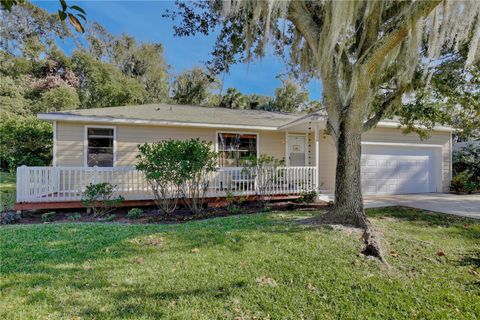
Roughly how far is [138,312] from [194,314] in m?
0.51

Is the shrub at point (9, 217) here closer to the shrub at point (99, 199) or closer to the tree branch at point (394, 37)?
the shrub at point (99, 199)

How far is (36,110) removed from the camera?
1941 centimetres

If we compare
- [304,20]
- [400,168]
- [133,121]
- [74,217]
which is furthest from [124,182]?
[400,168]

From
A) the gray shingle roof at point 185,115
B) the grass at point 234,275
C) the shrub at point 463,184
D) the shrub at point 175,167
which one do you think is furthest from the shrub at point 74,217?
the shrub at point 463,184

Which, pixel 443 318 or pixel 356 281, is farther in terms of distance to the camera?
pixel 356 281

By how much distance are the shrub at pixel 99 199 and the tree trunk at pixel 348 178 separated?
5477mm

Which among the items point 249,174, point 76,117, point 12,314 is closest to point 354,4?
point 12,314

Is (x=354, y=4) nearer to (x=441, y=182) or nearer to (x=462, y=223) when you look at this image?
(x=462, y=223)

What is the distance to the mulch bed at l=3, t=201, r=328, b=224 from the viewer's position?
661 cm

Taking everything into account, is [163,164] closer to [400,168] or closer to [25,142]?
[400,168]

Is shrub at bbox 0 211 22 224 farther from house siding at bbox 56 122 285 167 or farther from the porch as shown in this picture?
house siding at bbox 56 122 285 167

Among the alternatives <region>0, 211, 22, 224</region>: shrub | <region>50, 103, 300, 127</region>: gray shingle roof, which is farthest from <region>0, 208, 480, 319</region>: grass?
<region>50, 103, 300, 127</region>: gray shingle roof

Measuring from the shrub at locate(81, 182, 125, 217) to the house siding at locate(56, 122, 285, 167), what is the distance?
6.82ft

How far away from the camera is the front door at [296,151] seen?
1128 centimetres
